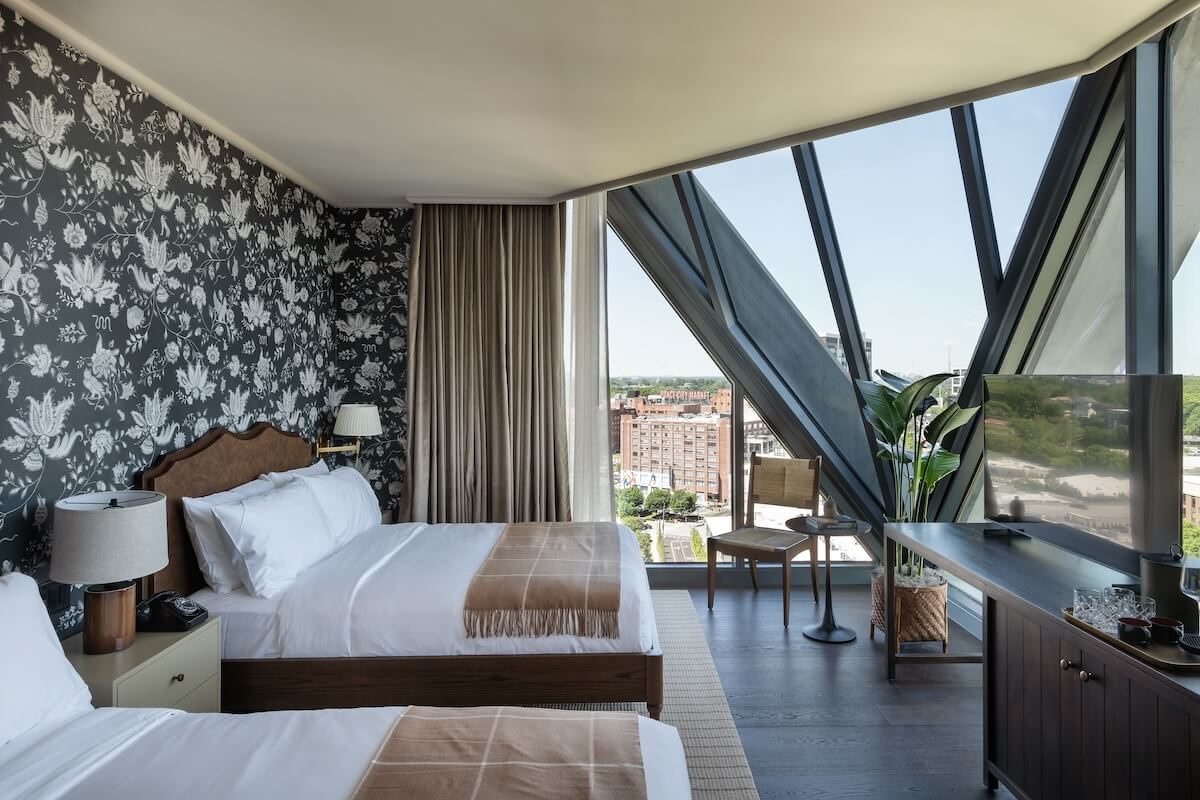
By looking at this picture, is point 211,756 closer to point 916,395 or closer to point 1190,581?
point 1190,581

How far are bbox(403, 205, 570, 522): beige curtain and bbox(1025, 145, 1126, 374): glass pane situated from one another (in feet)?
9.06

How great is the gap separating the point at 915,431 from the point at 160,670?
3511 mm

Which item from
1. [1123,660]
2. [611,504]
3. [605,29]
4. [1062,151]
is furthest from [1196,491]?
[611,504]

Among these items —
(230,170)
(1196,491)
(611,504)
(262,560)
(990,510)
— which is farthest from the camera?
(611,504)

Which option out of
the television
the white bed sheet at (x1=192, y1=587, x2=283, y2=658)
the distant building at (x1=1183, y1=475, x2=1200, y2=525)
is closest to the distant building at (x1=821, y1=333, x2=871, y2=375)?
the television

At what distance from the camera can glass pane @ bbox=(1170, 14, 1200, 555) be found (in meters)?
2.42

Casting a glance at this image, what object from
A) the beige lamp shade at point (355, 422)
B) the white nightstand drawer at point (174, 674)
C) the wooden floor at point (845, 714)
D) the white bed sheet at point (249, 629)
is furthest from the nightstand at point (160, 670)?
the wooden floor at point (845, 714)

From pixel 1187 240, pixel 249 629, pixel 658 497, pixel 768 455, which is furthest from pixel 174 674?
pixel 1187 240

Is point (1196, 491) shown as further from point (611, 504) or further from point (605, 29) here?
point (611, 504)

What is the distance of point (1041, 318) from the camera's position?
3.35m

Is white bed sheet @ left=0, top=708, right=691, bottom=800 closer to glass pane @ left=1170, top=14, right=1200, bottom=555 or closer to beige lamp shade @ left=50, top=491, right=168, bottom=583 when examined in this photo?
beige lamp shade @ left=50, top=491, right=168, bottom=583

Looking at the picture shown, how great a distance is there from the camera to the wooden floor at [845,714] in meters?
2.42

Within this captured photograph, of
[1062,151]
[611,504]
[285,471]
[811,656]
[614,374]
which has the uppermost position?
[1062,151]

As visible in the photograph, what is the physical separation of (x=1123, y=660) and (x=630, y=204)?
3.69 meters
